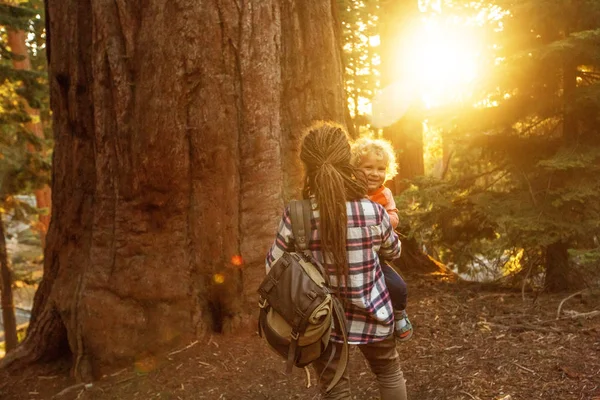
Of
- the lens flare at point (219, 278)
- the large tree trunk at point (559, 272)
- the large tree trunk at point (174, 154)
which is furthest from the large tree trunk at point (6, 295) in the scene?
the large tree trunk at point (559, 272)

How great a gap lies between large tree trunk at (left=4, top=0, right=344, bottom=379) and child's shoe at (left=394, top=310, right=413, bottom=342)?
75.9 inches

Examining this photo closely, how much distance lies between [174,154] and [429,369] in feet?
9.56

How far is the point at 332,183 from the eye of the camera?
2520 mm

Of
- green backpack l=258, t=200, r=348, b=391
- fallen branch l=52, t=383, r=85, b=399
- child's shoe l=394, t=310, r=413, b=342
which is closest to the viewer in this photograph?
green backpack l=258, t=200, r=348, b=391

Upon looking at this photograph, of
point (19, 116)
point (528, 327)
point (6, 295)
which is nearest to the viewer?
point (528, 327)

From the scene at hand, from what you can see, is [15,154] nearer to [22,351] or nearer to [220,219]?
[22,351]

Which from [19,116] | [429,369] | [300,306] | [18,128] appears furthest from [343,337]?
[18,128]

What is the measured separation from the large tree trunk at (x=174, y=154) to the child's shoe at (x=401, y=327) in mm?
1928

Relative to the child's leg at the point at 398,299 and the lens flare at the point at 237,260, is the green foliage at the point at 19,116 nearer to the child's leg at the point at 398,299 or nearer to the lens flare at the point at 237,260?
the lens flare at the point at 237,260

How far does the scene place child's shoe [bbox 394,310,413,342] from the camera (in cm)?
295

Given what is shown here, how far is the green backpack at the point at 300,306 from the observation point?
2453 mm

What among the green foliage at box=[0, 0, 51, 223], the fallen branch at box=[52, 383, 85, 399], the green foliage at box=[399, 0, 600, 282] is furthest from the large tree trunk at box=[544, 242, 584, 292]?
the green foliage at box=[0, 0, 51, 223]

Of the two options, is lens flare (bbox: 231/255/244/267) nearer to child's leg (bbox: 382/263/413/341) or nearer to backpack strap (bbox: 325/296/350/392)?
child's leg (bbox: 382/263/413/341)

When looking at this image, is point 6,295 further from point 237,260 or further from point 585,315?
point 585,315
